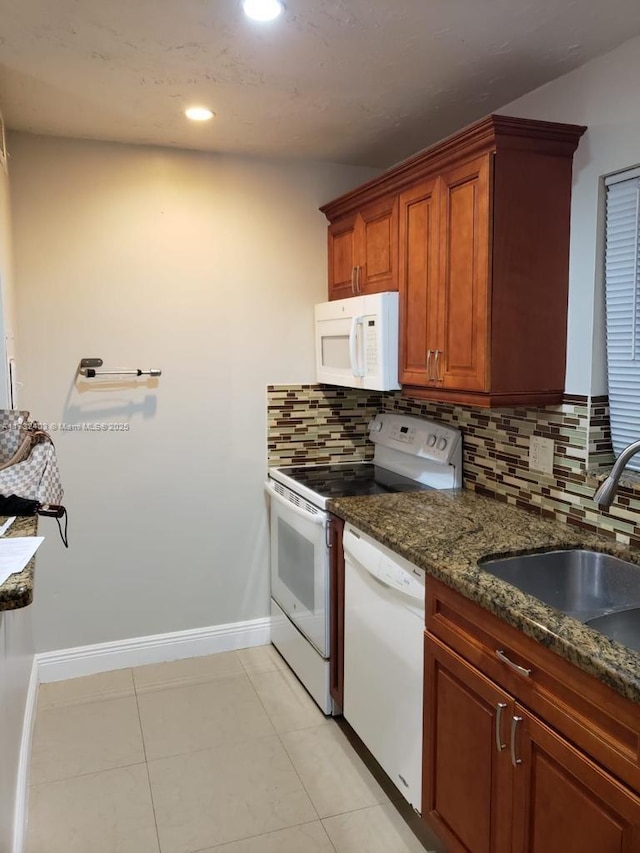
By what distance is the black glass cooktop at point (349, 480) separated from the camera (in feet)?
8.97

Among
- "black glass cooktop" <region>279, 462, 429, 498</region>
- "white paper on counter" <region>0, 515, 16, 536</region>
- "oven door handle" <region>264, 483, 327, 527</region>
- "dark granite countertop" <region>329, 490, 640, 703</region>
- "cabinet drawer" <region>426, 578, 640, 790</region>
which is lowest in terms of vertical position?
"cabinet drawer" <region>426, 578, 640, 790</region>

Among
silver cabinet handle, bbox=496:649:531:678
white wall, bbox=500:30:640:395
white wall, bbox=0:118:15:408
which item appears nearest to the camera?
silver cabinet handle, bbox=496:649:531:678

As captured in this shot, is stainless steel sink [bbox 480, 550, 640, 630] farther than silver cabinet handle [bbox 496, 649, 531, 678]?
Yes

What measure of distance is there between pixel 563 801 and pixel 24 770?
1793 mm

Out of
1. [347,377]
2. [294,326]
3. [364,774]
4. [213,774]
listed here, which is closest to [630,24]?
[347,377]

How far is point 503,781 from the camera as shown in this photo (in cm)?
154

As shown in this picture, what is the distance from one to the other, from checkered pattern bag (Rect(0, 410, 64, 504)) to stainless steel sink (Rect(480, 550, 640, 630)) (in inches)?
48.7

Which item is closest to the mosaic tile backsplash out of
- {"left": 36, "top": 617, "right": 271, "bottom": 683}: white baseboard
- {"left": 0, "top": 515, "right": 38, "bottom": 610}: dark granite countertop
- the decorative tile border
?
the decorative tile border

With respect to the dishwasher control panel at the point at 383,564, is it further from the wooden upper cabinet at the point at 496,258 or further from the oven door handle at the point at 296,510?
the wooden upper cabinet at the point at 496,258

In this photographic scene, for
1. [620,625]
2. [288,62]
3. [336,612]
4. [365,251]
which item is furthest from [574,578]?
[288,62]

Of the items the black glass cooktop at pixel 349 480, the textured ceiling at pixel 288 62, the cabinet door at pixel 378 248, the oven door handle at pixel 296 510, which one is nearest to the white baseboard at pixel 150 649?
the oven door handle at pixel 296 510

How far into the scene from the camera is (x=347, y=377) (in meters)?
2.89

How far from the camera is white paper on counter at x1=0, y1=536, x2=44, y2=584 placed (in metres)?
1.30

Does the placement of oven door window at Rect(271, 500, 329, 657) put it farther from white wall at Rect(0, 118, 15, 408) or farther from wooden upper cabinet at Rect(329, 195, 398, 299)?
white wall at Rect(0, 118, 15, 408)
